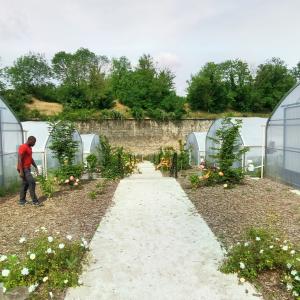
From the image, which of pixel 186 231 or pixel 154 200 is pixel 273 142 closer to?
pixel 154 200

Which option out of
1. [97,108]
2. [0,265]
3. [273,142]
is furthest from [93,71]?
[0,265]

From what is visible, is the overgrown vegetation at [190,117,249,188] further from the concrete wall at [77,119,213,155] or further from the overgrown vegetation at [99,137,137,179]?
the concrete wall at [77,119,213,155]


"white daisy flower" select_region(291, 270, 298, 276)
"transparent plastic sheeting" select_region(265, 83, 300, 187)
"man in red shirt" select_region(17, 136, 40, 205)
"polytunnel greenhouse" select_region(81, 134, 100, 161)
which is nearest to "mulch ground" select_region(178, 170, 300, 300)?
"white daisy flower" select_region(291, 270, 298, 276)

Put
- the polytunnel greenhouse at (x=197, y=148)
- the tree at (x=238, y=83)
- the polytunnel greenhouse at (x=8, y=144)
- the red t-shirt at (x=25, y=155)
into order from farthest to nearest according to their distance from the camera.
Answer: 1. the tree at (x=238, y=83)
2. the polytunnel greenhouse at (x=197, y=148)
3. the polytunnel greenhouse at (x=8, y=144)
4. the red t-shirt at (x=25, y=155)

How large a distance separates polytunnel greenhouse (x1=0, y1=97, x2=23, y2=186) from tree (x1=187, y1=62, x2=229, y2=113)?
86.1 feet

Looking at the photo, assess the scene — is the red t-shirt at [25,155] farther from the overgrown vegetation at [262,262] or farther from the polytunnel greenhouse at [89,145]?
the polytunnel greenhouse at [89,145]

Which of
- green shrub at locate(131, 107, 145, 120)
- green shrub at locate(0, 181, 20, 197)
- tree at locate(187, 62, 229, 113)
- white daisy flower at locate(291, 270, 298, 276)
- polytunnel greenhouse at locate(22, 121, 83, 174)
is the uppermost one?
tree at locate(187, 62, 229, 113)

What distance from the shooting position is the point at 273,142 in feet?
34.9

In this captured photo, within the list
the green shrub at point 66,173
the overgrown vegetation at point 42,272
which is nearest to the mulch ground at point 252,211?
the overgrown vegetation at point 42,272

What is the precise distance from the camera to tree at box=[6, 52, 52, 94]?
1521 inches

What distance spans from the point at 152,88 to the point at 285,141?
24.8m

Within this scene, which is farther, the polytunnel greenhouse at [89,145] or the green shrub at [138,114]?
the green shrub at [138,114]

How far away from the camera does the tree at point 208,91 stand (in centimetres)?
3356

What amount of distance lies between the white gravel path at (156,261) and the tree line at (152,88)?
903 inches
